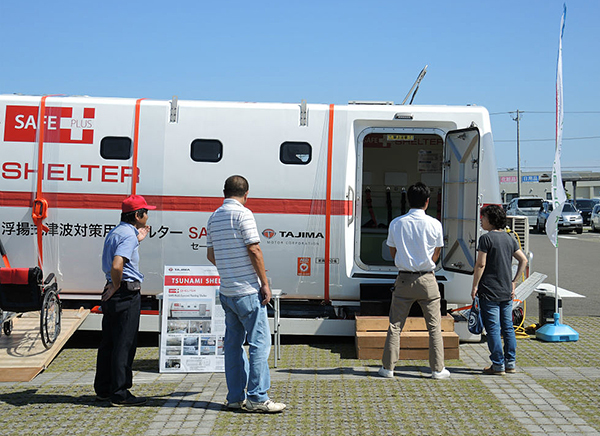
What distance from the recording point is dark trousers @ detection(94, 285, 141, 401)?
5.64 m

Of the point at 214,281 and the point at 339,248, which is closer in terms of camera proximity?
the point at 214,281

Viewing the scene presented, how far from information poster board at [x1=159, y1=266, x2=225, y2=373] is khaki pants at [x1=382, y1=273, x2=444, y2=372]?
5.94ft

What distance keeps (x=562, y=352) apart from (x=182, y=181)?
4.97 metres

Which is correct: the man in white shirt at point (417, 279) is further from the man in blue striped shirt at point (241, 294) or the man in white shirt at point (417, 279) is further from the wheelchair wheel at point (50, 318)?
the wheelchair wheel at point (50, 318)

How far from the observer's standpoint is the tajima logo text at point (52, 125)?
7.82m

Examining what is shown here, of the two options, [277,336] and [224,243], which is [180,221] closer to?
[277,336]

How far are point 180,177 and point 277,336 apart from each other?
2.22m

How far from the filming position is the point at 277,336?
7250 mm

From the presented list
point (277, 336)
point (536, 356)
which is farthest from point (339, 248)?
point (536, 356)

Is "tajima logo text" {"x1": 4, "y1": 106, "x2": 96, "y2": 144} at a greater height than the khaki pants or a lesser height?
greater

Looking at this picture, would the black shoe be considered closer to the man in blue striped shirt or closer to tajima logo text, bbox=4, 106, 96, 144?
the man in blue striped shirt

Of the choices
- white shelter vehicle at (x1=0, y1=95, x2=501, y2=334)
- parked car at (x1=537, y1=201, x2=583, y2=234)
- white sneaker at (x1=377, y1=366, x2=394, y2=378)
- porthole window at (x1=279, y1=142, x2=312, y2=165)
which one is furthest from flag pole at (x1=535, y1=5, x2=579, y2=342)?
parked car at (x1=537, y1=201, x2=583, y2=234)

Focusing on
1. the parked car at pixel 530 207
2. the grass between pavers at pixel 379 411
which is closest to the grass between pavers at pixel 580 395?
the grass between pavers at pixel 379 411

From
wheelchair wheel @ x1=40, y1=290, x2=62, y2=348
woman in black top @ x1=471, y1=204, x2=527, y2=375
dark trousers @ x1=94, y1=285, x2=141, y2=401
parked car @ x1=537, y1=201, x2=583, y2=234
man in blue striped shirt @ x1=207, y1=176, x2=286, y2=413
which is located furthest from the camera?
parked car @ x1=537, y1=201, x2=583, y2=234
